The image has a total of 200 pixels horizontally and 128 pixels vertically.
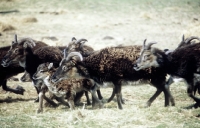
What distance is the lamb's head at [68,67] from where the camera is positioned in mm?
11648

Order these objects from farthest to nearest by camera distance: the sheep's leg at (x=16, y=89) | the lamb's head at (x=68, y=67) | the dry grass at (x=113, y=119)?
1. the sheep's leg at (x=16, y=89)
2. the lamb's head at (x=68, y=67)
3. the dry grass at (x=113, y=119)

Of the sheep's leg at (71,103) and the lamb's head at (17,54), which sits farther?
the lamb's head at (17,54)

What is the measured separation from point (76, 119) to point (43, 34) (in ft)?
57.6

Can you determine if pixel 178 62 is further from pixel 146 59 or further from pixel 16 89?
pixel 16 89

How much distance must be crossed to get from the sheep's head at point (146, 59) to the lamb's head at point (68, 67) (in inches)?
70.9

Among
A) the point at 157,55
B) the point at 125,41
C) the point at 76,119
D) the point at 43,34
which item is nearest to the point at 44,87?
the point at 76,119

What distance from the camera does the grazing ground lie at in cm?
983

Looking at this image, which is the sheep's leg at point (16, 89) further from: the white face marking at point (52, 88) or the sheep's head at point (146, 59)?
the sheep's head at point (146, 59)

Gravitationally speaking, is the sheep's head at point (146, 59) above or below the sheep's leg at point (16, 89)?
above

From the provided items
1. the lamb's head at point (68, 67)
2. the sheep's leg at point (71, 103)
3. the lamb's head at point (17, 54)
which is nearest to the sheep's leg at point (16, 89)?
the lamb's head at point (17, 54)

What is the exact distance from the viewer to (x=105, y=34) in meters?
26.2

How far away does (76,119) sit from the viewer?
9.91 meters

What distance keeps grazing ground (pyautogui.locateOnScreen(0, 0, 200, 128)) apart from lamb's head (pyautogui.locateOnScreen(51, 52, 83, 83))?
3.48 ft

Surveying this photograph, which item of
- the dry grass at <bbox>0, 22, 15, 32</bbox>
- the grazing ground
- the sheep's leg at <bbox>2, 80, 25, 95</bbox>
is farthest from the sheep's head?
the dry grass at <bbox>0, 22, 15, 32</bbox>
